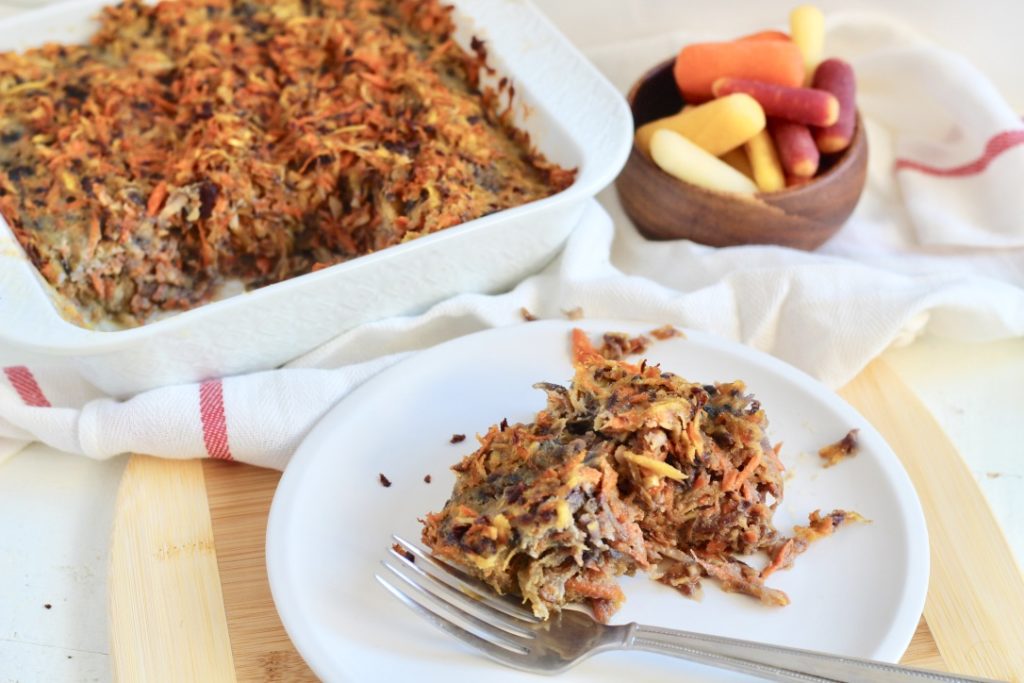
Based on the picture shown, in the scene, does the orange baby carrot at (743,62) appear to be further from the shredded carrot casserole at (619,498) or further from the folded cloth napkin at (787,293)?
the shredded carrot casserole at (619,498)

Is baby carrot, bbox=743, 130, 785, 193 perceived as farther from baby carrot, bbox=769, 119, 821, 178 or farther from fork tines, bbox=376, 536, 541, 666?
fork tines, bbox=376, 536, 541, 666

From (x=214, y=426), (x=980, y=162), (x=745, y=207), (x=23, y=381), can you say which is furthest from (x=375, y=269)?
(x=980, y=162)

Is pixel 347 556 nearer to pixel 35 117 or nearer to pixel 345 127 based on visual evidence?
pixel 345 127

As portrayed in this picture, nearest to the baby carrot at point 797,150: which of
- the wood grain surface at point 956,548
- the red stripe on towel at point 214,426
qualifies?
the wood grain surface at point 956,548

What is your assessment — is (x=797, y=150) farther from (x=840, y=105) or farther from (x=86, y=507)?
(x=86, y=507)

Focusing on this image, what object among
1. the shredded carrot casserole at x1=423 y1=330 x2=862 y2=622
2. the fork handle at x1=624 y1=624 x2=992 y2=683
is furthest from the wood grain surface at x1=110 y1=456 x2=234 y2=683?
the fork handle at x1=624 y1=624 x2=992 y2=683

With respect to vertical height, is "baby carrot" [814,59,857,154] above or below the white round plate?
above
